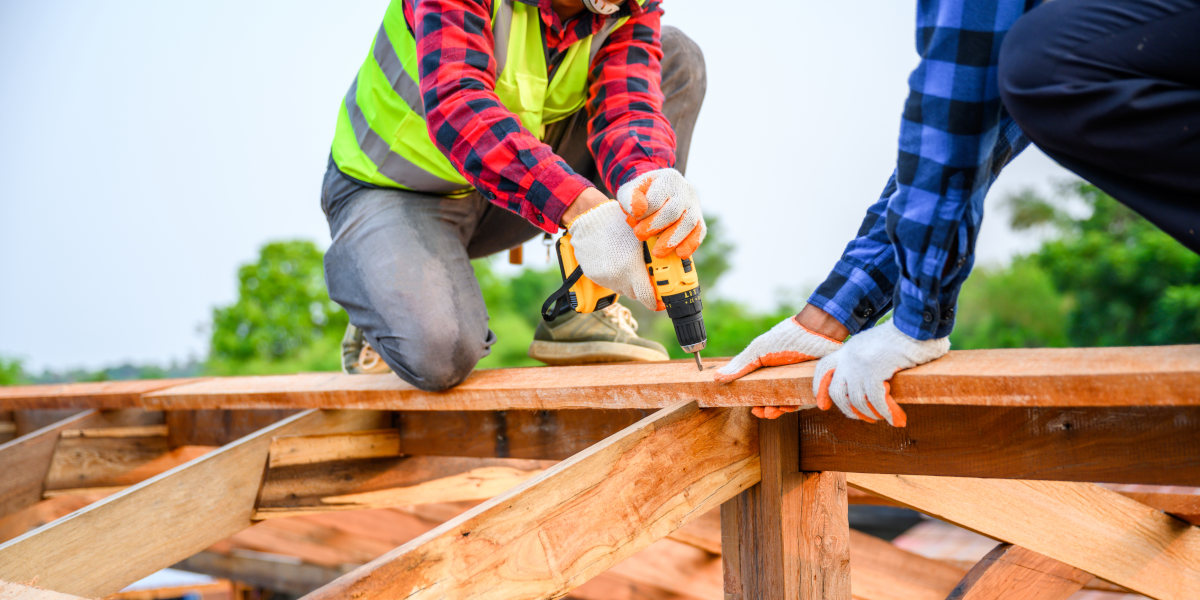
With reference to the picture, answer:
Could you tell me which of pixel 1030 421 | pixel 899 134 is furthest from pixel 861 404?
pixel 899 134

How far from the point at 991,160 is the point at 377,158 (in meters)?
1.38

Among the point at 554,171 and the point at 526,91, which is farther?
the point at 526,91

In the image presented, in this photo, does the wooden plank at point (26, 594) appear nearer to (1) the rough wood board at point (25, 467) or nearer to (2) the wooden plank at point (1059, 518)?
(2) the wooden plank at point (1059, 518)

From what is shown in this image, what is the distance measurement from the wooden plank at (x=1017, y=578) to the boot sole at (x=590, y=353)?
77 cm

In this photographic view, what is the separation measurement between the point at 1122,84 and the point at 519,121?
0.97 m

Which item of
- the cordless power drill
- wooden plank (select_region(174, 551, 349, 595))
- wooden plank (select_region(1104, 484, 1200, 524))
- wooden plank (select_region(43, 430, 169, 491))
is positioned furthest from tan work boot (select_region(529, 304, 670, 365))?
wooden plank (select_region(174, 551, 349, 595))

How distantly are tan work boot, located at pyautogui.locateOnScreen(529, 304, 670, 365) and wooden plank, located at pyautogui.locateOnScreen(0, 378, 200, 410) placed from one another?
46.6 inches

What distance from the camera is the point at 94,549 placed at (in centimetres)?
122

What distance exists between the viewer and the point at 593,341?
1.85 meters

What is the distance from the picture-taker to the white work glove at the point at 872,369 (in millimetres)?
852

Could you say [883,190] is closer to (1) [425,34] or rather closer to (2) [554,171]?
(2) [554,171]

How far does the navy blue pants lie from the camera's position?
74cm

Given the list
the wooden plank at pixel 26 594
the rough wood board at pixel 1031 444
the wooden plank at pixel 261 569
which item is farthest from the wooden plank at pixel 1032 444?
the wooden plank at pixel 261 569

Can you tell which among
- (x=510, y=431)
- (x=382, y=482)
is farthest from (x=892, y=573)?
(x=382, y=482)
